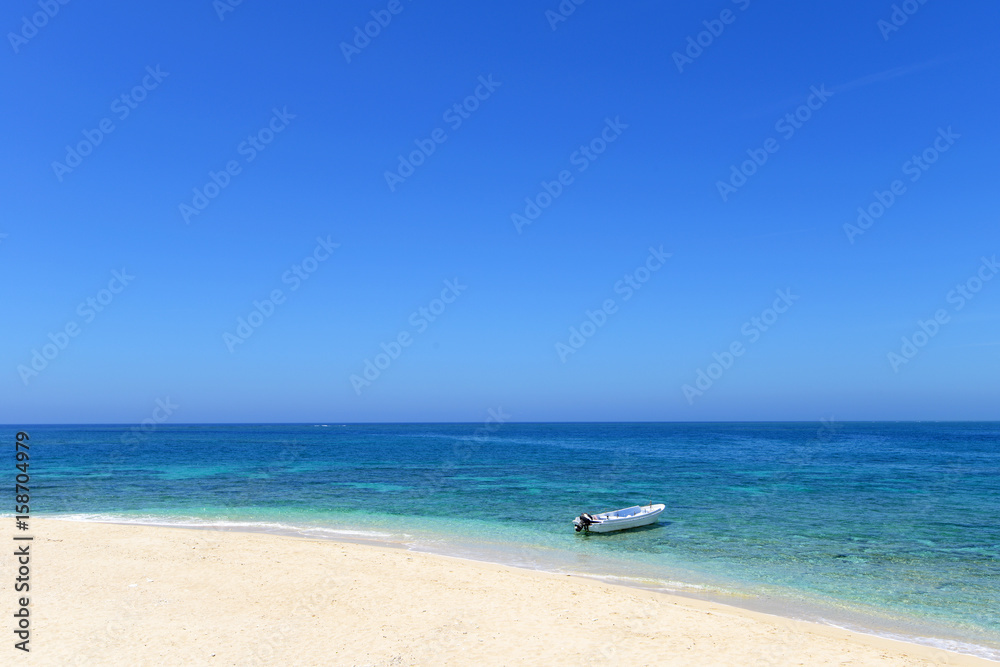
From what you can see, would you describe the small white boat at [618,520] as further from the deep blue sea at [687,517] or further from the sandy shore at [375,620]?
the sandy shore at [375,620]

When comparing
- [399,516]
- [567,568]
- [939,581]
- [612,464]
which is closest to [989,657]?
[939,581]

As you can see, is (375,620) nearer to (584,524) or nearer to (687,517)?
(584,524)

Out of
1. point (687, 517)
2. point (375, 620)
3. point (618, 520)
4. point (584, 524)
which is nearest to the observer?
point (375, 620)

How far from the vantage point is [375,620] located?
1357 cm

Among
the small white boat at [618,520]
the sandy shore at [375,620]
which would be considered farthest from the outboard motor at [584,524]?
the sandy shore at [375,620]

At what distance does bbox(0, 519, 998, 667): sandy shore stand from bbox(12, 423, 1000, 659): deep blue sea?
8.69 feet

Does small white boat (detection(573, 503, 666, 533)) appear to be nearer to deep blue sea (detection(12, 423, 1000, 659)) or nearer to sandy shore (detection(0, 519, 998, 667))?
deep blue sea (detection(12, 423, 1000, 659))

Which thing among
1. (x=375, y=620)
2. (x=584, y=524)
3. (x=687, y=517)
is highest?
(x=375, y=620)

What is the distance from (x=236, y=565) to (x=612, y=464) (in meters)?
48.7

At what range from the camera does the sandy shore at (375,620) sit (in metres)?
11.5

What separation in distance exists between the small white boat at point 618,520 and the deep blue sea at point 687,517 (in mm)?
399

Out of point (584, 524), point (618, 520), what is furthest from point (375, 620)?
point (618, 520)

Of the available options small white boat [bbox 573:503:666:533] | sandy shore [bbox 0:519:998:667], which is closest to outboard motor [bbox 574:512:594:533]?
small white boat [bbox 573:503:666:533]

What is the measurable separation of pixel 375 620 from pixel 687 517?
20.0 meters
